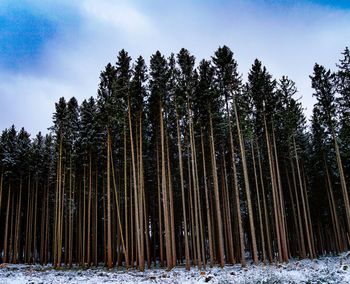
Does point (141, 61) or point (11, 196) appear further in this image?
point (11, 196)

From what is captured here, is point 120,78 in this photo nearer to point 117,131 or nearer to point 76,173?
point 117,131

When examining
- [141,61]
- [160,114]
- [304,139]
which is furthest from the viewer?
[304,139]

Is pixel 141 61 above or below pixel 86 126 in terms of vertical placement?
above

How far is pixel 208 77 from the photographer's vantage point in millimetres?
25344

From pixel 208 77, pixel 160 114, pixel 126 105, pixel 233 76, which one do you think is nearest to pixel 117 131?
pixel 126 105

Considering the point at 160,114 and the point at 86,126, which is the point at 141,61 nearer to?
the point at 160,114

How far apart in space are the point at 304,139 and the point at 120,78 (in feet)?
71.2

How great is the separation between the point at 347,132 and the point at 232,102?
1061 cm

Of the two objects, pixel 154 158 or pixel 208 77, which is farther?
pixel 154 158

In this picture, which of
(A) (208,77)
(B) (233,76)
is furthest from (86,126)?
(B) (233,76)

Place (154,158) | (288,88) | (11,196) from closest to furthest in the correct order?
(288,88) < (154,158) < (11,196)

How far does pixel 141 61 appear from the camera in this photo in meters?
25.3

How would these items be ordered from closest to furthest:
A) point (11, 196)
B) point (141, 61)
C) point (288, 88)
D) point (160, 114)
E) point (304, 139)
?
point (160, 114)
point (141, 61)
point (288, 88)
point (304, 139)
point (11, 196)

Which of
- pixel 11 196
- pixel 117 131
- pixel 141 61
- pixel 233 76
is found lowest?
pixel 11 196
